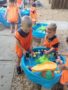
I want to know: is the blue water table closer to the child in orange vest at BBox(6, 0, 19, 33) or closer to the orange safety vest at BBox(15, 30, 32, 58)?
the child in orange vest at BBox(6, 0, 19, 33)

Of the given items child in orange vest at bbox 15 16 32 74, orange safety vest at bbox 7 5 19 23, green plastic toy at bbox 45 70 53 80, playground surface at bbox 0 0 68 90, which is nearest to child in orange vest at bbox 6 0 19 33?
orange safety vest at bbox 7 5 19 23

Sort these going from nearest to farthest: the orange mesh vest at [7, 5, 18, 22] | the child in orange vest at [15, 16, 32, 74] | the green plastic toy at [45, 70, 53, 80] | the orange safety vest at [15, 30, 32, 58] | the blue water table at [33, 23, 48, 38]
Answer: the green plastic toy at [45, 70, 53, 80] → the child in orange vest at [15, 16, 32, 74] → the orange safety vest at [15, 30, 32, 58] → the blue water table at [33, 23, 48, 38] → the orange mesh vest at [7, 5, 18, 22]

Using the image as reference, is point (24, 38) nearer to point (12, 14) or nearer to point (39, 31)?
point (39, 31)

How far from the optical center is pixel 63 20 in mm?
7875

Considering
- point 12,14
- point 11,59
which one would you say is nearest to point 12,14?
point 12,14

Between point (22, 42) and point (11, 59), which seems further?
point (11, 59)

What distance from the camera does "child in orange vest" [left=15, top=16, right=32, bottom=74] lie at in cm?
369

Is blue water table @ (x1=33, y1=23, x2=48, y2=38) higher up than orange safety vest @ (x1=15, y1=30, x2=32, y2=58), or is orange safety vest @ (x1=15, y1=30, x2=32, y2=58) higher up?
orange safety vest @ (x1=15, y1=30, x2=32, y2=58)

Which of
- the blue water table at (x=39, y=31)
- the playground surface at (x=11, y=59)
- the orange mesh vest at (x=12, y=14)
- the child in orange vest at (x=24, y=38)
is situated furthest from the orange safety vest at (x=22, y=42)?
the orange mesh vest at (x=12, y=14)

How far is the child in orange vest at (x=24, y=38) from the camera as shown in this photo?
3.69 meters

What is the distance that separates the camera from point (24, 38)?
12.7 ft

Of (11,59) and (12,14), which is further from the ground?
(12,14)

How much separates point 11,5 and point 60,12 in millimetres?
3446

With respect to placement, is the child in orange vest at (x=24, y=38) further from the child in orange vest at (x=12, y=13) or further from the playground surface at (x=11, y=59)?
the child in orange vest at (x=12, y=13)
